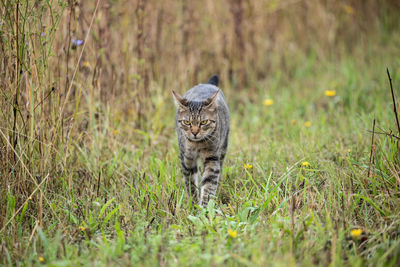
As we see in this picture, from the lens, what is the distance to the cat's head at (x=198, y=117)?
3.20 meters

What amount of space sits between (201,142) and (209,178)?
31 centimetres

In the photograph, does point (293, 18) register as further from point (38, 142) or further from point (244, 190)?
point (38, 142)

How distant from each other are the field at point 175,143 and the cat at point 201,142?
0.12 meters

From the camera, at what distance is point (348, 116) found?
447 centimetres

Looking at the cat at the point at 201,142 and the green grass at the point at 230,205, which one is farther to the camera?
the cat at the point at 201,142

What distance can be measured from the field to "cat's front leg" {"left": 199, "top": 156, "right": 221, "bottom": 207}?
0.28 feet

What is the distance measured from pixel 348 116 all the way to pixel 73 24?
3060 mm

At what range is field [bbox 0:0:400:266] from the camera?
7.19 ft

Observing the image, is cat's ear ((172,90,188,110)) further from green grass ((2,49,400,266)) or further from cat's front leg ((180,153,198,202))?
green grass ((2,49,400,266))

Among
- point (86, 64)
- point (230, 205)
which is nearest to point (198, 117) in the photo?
point (230, 205)

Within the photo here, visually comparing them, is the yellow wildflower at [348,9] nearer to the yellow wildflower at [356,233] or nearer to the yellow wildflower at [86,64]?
the yellow wildflower at [86,64]

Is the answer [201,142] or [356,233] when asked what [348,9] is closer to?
[201,142]

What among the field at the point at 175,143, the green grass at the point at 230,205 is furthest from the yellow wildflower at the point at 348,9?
the green grass at the point at 230,205

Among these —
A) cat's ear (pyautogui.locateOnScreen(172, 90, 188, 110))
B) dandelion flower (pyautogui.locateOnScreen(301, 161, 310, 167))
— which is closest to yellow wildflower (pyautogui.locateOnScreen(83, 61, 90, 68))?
cat's ear (pyautogui.locateOnScreen(172, 90, 188, 110))
